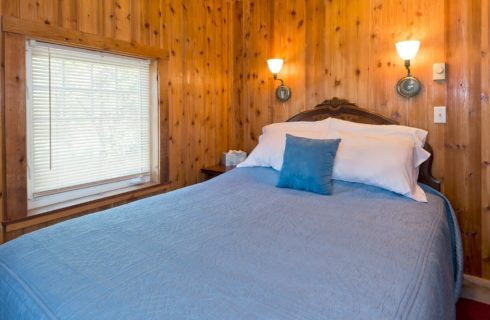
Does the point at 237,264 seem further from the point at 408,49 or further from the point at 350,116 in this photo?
the point at 408,49

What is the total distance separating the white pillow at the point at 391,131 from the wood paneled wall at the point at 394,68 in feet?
0.87

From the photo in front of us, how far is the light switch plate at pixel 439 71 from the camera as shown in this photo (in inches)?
90.0

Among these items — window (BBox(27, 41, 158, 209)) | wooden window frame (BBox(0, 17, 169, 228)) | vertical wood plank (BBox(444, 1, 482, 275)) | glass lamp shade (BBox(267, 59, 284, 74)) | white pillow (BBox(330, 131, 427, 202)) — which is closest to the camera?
wooden window frame (BBox(0, 17, 169, 228))

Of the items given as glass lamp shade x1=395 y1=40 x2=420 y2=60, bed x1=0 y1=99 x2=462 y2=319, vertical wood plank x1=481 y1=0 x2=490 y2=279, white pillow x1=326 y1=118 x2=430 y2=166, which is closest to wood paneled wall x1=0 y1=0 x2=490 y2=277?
vertical wood plank x1=481 y1=0 x2=490 y2=279

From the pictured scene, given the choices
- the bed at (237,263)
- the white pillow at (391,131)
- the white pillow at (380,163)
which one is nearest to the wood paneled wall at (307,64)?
the white pillow at (391,131)

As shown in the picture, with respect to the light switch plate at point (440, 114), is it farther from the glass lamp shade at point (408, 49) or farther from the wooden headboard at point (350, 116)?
the glass lamp shade at point (408, 49)

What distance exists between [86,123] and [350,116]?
80.7 inches

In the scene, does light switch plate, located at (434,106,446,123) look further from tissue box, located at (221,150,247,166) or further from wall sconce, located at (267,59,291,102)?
tissue box, located at (221,150,247,166)

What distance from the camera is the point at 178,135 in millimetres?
2906

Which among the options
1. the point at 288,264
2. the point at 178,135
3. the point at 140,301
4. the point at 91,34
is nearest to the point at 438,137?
the point at 288,264

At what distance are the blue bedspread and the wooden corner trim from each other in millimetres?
1186

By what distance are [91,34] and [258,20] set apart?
5.52 ft

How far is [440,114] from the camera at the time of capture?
233cm

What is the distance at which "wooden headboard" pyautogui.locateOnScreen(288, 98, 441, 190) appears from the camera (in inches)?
90.8
